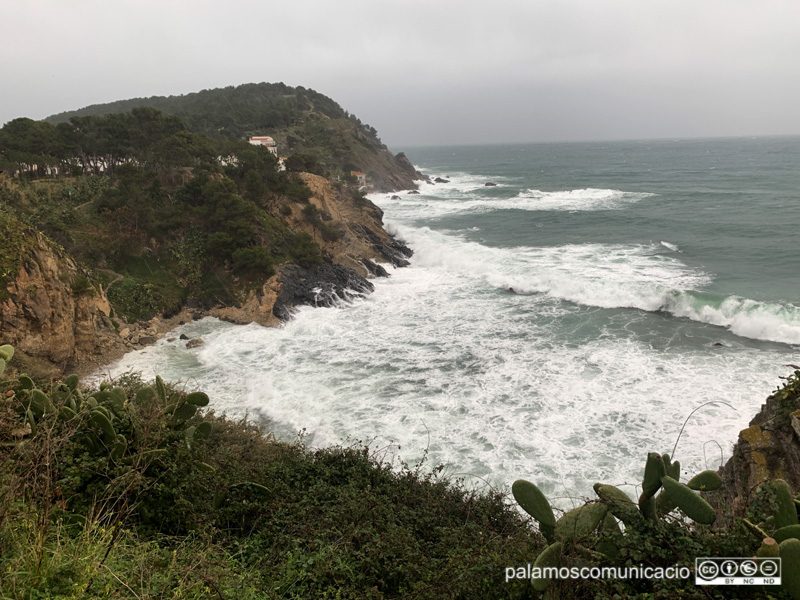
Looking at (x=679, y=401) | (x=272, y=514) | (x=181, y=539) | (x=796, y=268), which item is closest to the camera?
(x=181, y=539)

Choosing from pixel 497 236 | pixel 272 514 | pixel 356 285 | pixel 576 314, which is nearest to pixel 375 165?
pixel 497 236

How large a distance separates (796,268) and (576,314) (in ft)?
51.9

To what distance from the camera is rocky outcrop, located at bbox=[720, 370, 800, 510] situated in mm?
6668

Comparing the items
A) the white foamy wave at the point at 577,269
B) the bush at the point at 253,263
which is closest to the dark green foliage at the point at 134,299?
the bush at the point at 253,263

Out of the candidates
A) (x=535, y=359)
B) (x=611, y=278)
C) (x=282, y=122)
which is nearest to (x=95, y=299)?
(x=535, y=359)

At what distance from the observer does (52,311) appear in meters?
16.0

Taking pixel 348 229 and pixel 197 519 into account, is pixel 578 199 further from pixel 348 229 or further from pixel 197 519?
pixel 197 519

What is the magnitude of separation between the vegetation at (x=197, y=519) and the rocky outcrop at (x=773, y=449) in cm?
373

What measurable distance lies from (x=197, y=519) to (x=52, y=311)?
1421cm

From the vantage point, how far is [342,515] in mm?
6773

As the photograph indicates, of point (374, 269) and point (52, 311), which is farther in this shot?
point (374, 269)

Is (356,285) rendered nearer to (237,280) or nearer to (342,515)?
(237,280)

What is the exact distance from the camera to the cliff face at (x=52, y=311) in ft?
49.1

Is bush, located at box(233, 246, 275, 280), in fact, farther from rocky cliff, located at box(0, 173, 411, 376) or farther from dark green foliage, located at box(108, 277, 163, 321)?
dark green foliage, located at box(108, 277, 163, 321)
